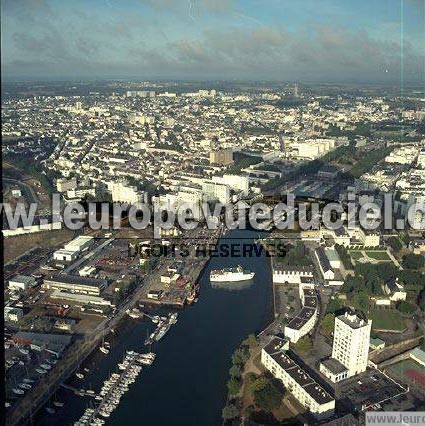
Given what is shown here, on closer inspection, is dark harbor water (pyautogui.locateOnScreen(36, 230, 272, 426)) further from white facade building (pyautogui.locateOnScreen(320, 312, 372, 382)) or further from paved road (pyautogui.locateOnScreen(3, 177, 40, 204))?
paved road (pyautogui.locateOnScreen(3, 177, 40, 204))

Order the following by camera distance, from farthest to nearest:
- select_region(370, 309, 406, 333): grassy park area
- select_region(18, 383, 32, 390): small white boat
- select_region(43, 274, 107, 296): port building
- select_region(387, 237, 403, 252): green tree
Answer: select_region(387, 237, 403, 252): green tree, select_region(43, 274, 107, 296): port building, select_region(370, 309, 406, 333): grassy park area, select_region(18, 383, 32, 390): small white boat

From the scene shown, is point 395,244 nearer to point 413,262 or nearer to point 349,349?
point 413,262

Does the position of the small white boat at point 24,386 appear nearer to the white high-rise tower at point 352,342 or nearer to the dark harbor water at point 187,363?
the dark harbor water at point 187,363

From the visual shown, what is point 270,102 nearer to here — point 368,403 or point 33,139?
point 33,139

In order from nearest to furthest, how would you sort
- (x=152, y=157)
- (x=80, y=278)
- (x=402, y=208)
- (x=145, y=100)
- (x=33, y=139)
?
(x=80, y=278), (x=402, y=208), (x=152, y=157), (x=33, y=139), (x=145, y=100)

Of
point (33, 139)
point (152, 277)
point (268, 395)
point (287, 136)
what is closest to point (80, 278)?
point (152, 277)

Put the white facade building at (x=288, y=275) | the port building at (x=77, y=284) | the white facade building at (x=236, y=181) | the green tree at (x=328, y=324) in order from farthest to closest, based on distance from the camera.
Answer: the white facade building at (x=236, y=181), the white facade building at (x=288, y=275), the port building at (x=77, y=284), the green tree at (x=328, y=324)

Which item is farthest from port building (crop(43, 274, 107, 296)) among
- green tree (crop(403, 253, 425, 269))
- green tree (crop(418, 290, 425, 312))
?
green tree (crop(403, 253, 425, 269))

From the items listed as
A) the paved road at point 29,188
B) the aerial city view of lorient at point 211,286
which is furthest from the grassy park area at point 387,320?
the paved road at point 29,188
